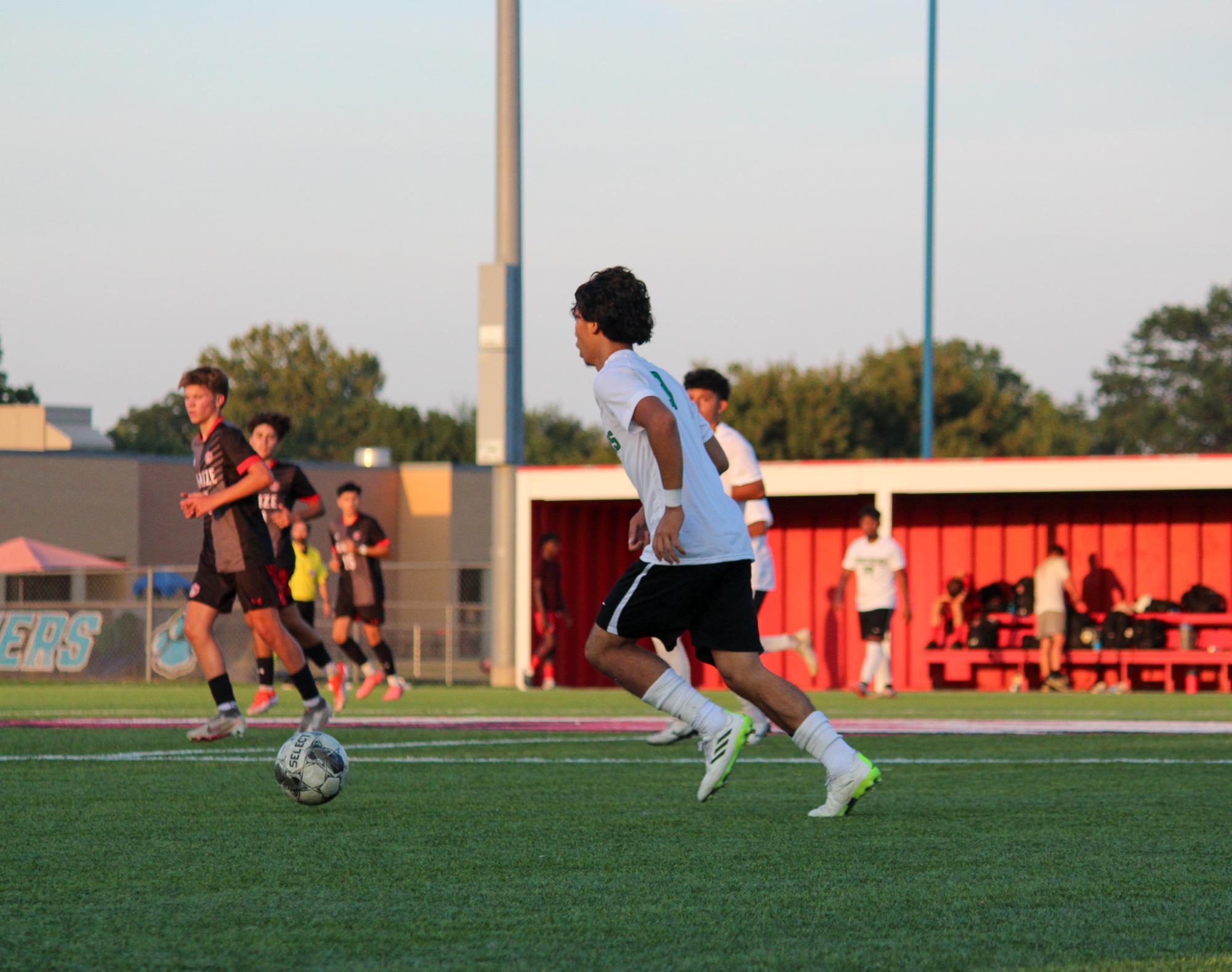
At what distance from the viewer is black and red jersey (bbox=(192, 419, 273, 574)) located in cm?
951

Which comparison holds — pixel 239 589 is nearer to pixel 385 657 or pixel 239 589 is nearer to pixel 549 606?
pixel 385 657

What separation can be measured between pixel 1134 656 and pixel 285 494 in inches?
543

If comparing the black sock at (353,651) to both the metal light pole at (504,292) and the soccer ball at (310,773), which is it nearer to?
the metal light pole at (504,292)

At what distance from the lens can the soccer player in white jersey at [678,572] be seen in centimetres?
618

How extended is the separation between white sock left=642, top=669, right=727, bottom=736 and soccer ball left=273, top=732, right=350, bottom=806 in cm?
113

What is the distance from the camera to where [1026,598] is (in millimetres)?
23766

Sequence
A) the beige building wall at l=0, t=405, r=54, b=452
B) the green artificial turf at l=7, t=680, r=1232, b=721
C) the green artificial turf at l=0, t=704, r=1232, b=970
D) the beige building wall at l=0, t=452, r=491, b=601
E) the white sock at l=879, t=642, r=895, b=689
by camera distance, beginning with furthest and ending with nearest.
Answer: the beige building wall at l=0, t=405, r=54, b=452 < the beige building wall at l=0, t=452, r=491, b=601 < the white sock at l=879, t=642, r=895, b=689 < the green artificial turf at l=7, t=680, r=1232, b=721 < the green artificial turf at l=0, t=704, r=1232, b=970

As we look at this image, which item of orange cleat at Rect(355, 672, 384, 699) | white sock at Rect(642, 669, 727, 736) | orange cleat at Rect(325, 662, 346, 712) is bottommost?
orange cleat at Rect(355, 672, 384, 699)

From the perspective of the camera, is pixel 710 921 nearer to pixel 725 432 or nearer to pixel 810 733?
pixel 810 733

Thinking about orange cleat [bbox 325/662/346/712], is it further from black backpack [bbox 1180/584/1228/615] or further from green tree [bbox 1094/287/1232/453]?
green tree [bbox 1094/287/1232/453]

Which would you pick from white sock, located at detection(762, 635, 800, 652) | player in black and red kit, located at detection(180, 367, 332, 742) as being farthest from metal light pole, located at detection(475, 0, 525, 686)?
player in black and red kit, located at detection(180, 367, 332, 742)

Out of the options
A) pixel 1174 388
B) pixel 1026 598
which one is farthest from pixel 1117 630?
pixel 1174 388

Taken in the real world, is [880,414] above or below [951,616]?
above

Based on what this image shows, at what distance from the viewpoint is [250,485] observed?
9.39 m
